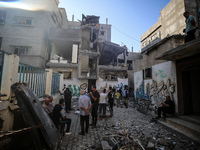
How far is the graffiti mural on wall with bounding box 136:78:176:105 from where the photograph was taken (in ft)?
19.6

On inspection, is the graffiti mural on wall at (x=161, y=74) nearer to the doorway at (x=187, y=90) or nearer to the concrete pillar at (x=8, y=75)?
the doorway at (x=187, y=90)

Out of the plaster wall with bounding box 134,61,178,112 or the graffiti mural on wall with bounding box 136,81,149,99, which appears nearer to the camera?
the plaster wall with bounding box 134,61,178,112

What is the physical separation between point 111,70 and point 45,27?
11.4 m

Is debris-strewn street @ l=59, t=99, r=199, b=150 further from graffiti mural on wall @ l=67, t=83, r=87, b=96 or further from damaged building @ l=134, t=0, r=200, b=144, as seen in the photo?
graffiti mural on wall @ l=67, t=83, r=87, b=96

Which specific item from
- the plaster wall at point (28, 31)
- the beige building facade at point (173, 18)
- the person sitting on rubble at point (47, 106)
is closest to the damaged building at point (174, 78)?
the person sitting on rubble at point (47, 106)

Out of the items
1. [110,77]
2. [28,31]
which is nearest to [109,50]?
[110,77]

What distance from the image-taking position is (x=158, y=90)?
6.95 meters

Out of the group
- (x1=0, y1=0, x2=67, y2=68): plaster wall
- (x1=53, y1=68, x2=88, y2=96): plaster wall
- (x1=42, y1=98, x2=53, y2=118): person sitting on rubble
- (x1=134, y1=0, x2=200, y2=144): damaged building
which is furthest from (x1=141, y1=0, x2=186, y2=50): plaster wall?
(x1=42, y1=98, x2=53, y2=118): person sitting on rubble

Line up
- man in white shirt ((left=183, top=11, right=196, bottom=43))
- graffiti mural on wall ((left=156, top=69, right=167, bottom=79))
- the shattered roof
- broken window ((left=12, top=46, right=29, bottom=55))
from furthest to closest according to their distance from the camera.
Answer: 1. the shattered roof
2. broken window ((left=12, top=46, right=29, bottom=55))
3. graffiti mural on wall ((left=156, top=69, right=167, bottom=79))
4. man in white shirt ((left=183, top=11, right=196, bottom=43))

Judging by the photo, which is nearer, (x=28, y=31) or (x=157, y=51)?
(x=157, y=51)

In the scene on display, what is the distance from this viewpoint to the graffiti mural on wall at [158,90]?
597 cm

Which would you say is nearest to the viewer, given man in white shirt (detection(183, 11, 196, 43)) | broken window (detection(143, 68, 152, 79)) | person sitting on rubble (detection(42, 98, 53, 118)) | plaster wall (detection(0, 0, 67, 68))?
person sitting on rubble (detection(42, 98, 53, 118))

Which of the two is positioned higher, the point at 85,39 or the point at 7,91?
the point at 85,39

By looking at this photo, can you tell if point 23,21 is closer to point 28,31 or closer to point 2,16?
point 28,31
